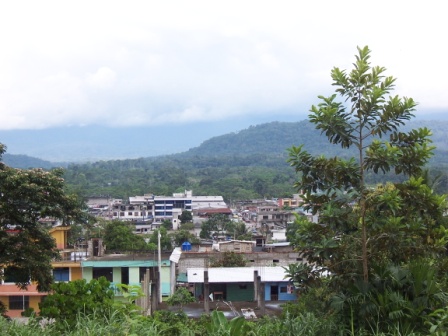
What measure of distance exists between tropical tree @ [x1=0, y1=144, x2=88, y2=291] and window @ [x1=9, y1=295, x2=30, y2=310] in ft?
26.4

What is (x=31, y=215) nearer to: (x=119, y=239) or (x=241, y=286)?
(x=241, y=286)

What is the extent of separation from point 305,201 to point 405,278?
108 cm

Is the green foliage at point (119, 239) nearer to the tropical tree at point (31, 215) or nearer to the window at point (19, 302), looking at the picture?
the window at point (19, 302)

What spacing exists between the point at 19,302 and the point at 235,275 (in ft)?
21.9

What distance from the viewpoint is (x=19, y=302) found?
16.2 meters

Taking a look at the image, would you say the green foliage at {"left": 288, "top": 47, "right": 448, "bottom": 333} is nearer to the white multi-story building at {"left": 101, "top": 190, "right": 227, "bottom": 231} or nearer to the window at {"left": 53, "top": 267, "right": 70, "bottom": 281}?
the window at {"left": 53, "top": 267, "right": 70, "bottom": 281}

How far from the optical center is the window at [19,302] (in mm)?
16141

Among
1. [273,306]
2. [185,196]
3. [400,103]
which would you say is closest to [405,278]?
[400,103]

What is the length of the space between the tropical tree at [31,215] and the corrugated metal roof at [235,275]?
1021 centimetres

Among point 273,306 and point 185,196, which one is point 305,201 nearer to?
point 273,306

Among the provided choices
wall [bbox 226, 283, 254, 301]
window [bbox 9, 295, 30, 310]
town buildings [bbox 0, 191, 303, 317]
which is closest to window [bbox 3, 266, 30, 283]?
town buildings [bbox 0, 191, 303, 317]

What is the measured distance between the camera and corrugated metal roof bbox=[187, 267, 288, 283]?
18.5 m

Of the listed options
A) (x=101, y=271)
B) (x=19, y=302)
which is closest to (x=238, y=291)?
(x=101, y=271)

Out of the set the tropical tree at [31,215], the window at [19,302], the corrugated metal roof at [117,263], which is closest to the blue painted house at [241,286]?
the corrugated metal roof at [117,263]
